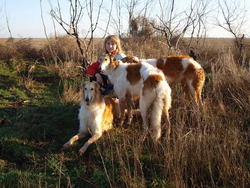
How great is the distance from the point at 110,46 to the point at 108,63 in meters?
0.62

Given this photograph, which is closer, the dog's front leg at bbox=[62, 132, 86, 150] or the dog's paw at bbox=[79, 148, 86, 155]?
the dog's paw at bbox=[79, 148, 86, 155]

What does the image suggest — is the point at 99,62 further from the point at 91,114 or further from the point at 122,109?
the point at 91,114

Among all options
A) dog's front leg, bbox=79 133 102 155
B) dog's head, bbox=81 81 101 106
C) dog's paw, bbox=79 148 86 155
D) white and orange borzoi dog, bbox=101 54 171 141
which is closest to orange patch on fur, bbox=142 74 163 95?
white and orange borzoi dog, bbox=101 54 171 141

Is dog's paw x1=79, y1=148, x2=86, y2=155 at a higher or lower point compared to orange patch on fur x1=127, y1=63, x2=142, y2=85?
lower

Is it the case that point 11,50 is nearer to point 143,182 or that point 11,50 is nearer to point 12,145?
point 12,145

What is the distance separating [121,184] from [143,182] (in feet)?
0.93

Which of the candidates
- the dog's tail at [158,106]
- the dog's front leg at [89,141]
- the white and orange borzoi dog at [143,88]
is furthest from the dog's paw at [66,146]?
the dog's tail at [158,106]

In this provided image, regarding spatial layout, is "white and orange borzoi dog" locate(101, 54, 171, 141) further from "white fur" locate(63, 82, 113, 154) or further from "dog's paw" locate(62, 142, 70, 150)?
"dog's paw" locate(62, 142, 70, 150)

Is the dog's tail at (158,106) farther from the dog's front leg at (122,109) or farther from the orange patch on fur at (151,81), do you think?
the dog's front leg at (122,109)

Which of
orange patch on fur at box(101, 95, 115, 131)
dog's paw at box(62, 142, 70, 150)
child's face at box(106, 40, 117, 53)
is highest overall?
child's face at box(106, 40, 117, 53)

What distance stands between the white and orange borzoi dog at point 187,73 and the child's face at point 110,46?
997mm

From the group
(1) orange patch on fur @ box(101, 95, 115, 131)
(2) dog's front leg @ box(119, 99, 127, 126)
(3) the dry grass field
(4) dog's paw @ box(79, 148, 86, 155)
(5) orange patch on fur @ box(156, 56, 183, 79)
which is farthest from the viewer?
(5) orange patch on fur @ box(156, 56, 183, 79)

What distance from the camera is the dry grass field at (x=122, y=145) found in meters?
3.03

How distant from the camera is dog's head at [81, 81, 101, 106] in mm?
4203
